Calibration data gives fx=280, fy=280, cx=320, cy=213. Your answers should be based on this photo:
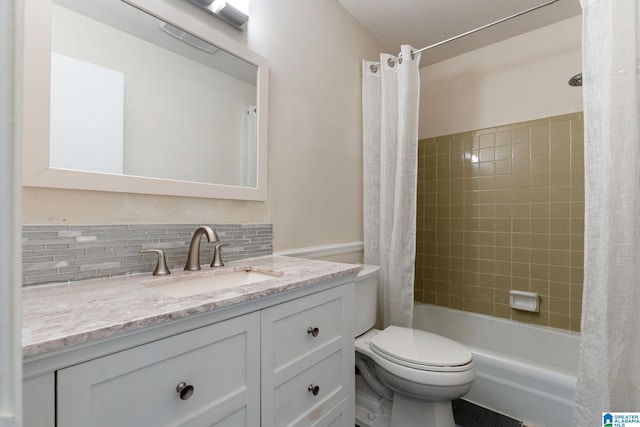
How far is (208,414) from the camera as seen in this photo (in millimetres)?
653

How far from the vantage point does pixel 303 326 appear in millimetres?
907

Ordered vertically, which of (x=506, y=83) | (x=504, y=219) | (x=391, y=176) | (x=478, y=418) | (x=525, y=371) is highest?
(x=506, y=83)

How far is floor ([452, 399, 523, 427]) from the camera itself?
1.45 metres

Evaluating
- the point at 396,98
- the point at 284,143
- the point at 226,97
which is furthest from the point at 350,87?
the point at 226,97

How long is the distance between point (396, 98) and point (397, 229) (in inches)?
34.5

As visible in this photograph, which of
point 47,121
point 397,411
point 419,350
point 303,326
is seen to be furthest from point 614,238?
point 47,121

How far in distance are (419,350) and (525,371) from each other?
594mm

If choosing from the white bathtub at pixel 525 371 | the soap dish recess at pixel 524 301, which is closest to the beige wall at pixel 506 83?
the soap dish recess at pixel 524 301

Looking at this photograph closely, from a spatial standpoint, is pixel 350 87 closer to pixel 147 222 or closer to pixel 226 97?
pixel 226 97

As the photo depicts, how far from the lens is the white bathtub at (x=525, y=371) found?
1328 mm

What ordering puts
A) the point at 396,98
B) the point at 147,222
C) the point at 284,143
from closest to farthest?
1. the point at 147,222
2. the point at 284,143
3. the point at 396,98

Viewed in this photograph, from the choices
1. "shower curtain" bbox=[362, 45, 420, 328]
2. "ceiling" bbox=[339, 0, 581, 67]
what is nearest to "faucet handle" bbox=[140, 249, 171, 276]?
"shower curtain" bbox=[362, 45, 420, 328]

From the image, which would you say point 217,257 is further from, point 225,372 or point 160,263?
point 225,372

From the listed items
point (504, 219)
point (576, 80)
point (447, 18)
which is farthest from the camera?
point (504, 219)
